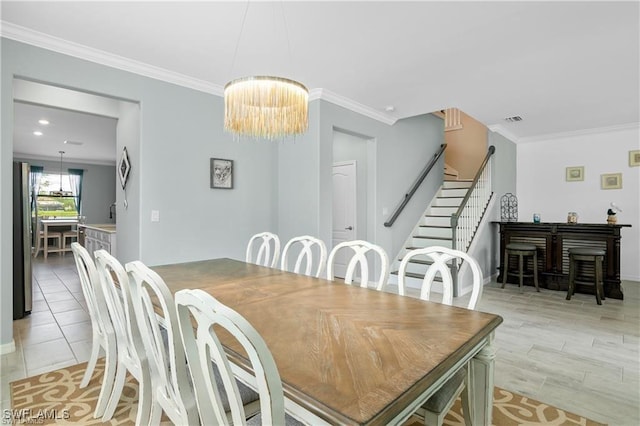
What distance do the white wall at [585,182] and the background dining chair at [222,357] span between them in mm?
6989

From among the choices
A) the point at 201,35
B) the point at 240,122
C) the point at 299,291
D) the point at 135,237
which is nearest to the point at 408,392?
the point at 299,291

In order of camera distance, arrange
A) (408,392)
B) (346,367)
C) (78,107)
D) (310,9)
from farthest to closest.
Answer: (78,107) → (310,9) → (346,367) → (408,392)

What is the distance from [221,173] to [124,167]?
3.56ft

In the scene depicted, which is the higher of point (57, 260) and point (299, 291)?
point (299, 291)

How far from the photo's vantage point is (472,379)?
1448 mm

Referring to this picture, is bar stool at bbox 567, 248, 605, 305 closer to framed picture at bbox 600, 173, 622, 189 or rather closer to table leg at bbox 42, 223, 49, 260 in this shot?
framed picture at bbox 600, 173, 622, 189

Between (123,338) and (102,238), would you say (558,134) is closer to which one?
(123,338)

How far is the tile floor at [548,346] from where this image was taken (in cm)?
220

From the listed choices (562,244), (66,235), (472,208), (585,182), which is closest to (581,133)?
(585,182)

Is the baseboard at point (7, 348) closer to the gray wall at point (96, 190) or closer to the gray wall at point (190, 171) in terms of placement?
the gray wall at point (190, 171)

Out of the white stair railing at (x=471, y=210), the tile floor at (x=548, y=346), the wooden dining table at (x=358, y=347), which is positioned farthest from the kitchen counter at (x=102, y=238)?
the white stair railing at (x=471, y=210)

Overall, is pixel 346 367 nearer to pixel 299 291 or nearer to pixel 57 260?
pixel 299 291

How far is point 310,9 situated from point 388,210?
3.34 metres

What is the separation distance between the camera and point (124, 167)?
12.7 feet
